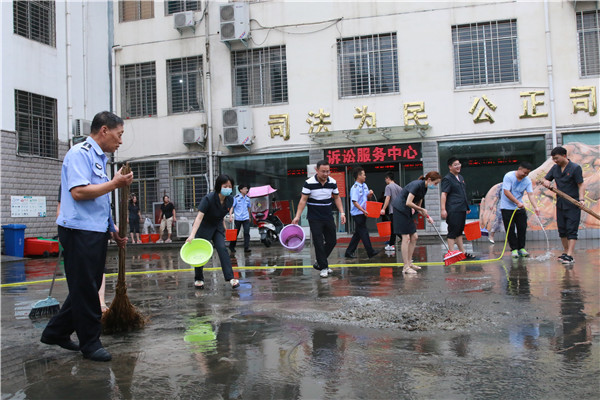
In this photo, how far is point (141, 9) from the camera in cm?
2164

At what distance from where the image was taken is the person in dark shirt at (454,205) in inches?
365

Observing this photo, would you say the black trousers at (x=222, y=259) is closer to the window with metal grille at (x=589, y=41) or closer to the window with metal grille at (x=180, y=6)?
the window with metal grille at (x=589, y=41)

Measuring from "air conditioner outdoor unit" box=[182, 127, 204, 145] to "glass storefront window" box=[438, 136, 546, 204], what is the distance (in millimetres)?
8995

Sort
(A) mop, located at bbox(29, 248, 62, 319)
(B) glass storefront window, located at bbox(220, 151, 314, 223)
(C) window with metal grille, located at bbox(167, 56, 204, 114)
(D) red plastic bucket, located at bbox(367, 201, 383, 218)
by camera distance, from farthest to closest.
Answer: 1. (C) window with metal grille, located at bbox(167, 56, 204, 114)
2. (B) glass storefront window, located at bbox(220, 151, 314, 223)
3. (D) red plastic bucket, located at bbox(367, 201, 383, 218)
4. (A) mop, located at bbox(29, 248, 62, 319)

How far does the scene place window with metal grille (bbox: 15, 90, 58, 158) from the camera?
17.6 meters

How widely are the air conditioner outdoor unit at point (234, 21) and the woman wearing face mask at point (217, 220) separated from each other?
13481mm

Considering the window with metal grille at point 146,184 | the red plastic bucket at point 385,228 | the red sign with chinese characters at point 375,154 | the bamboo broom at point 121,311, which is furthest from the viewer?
the window with metal grille at point 146,184

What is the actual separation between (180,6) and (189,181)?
281 inches

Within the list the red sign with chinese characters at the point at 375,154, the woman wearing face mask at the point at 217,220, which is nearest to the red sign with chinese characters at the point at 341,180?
the red sign with chinese characters at the point at 375,154

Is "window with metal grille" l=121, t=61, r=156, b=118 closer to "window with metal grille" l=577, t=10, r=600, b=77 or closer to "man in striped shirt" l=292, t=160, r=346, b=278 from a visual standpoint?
"man in striped shirt" l=292, t=160, r=346, b=278

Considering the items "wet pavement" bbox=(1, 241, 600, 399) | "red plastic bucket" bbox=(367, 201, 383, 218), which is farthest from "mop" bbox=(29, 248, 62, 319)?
"red plastic bucket" bbox=(367, 201, 383, 218)

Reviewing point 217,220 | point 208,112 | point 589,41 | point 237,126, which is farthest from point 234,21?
point 217,220

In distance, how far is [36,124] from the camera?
18.2m

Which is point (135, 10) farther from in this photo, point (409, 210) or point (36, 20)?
point (409, 210)
